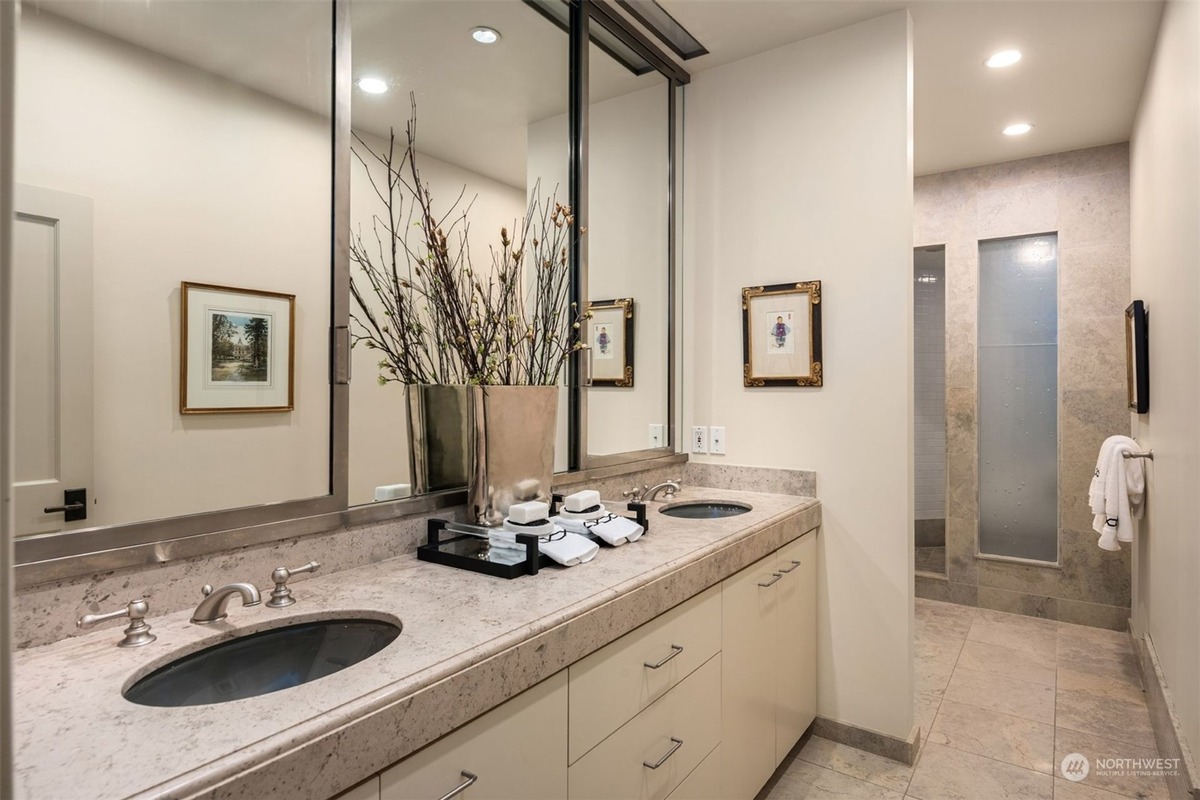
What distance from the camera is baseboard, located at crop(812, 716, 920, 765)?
2273 millimetres

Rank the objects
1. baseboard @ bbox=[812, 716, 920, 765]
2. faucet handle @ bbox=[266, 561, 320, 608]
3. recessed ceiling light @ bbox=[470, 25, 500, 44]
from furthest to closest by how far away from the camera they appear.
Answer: baseboard @ bbox=[812, 716, 920, 765] < recessed ceiling light @ bbox=[470, 25, 500, 44] < faucet handle @ bbox=[266, 561, 320, 608]

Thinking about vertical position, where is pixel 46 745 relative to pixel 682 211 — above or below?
below

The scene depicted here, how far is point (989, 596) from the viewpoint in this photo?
3898mm

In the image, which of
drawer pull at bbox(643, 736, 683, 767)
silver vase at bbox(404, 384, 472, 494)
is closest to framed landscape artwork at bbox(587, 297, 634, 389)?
silver vase at bbox(404, 384, 472, 494)

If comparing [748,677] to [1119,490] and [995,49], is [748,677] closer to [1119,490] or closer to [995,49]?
[1119,490]

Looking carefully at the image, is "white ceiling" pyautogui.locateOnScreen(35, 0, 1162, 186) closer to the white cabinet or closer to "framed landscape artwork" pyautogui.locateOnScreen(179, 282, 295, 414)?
"framed landscape artwork" pyautogui.locateOnScreen(179, 282, 295, 414)

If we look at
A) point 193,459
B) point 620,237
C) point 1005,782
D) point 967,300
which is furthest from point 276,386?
point 967,300

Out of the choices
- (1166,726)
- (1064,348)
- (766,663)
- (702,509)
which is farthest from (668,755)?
(1064,348)

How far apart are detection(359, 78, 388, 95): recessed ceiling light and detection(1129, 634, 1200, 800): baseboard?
9.20ft

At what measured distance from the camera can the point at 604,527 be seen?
172 cm

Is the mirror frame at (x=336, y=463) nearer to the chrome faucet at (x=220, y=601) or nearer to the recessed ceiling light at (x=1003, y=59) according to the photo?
the chrome faucet at (x=220, y=601)

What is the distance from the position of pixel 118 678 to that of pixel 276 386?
631mm

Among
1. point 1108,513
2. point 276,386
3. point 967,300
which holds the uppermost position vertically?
point 967,300

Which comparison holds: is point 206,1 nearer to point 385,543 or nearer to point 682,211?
point 385,543
